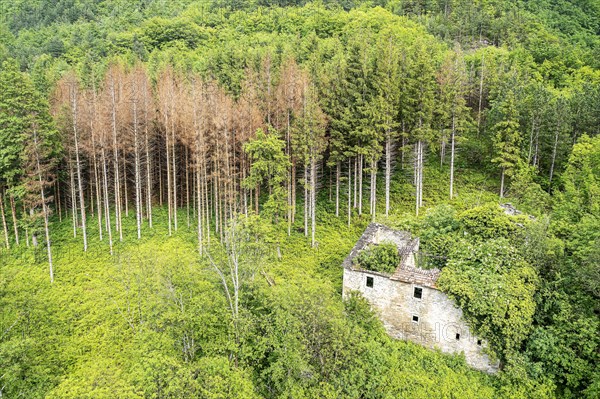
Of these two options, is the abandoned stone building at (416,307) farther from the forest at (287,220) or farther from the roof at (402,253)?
the forest at (287,220)

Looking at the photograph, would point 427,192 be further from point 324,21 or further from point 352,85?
point 324,21

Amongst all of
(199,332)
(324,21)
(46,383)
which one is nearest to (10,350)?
(46,383)

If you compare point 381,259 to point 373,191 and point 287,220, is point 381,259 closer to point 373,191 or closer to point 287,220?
point 373,191

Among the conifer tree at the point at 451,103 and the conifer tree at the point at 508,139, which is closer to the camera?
the conifer tree at the point at 508,139

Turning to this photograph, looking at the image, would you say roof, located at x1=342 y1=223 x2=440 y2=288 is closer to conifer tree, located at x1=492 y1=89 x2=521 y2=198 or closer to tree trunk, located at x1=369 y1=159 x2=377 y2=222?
tree trunk, located at x1=369 y1=159 x2=377 y2=222

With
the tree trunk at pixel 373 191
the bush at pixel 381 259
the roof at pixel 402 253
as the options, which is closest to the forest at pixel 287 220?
the tree trunk at pixel 373 191

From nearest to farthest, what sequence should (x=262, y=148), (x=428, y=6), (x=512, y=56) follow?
(x=262, y=148) → (x=512, y=56) → (x=428, y=6)
